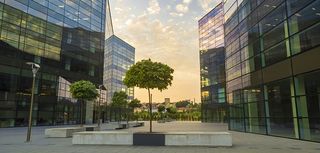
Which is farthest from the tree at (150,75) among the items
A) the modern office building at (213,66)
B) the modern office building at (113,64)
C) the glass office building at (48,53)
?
the modern office building at (113,64)

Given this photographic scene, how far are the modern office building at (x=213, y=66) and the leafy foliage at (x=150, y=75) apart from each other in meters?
42.9

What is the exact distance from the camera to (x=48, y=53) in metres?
44.7

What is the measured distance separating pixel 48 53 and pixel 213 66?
37.7 meters

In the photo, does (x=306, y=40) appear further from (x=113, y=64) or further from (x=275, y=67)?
(x=113, y=64)

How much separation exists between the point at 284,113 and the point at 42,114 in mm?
37615

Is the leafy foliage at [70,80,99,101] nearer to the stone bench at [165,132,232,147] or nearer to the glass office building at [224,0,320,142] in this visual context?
the stone bench at [165,132,232,147]

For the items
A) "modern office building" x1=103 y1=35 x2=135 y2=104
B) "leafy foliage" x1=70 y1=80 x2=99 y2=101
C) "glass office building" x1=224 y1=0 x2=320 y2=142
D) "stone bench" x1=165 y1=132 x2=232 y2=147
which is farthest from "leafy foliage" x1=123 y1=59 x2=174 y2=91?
"modern office building" x1=103 y1=35 x2=135 y2=104

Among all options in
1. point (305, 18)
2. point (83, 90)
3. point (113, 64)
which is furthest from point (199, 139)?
point (113, 64)

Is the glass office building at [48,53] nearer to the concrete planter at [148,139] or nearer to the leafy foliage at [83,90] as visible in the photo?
the leafy foliage at [83,90]

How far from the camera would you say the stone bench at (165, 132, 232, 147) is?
1504 centimetres

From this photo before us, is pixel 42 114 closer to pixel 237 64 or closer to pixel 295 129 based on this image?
pixel 237 64

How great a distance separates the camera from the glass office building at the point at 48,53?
37562 millimetres

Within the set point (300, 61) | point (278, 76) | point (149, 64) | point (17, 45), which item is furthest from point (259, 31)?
point (17, 45)

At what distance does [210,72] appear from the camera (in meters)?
63.2
